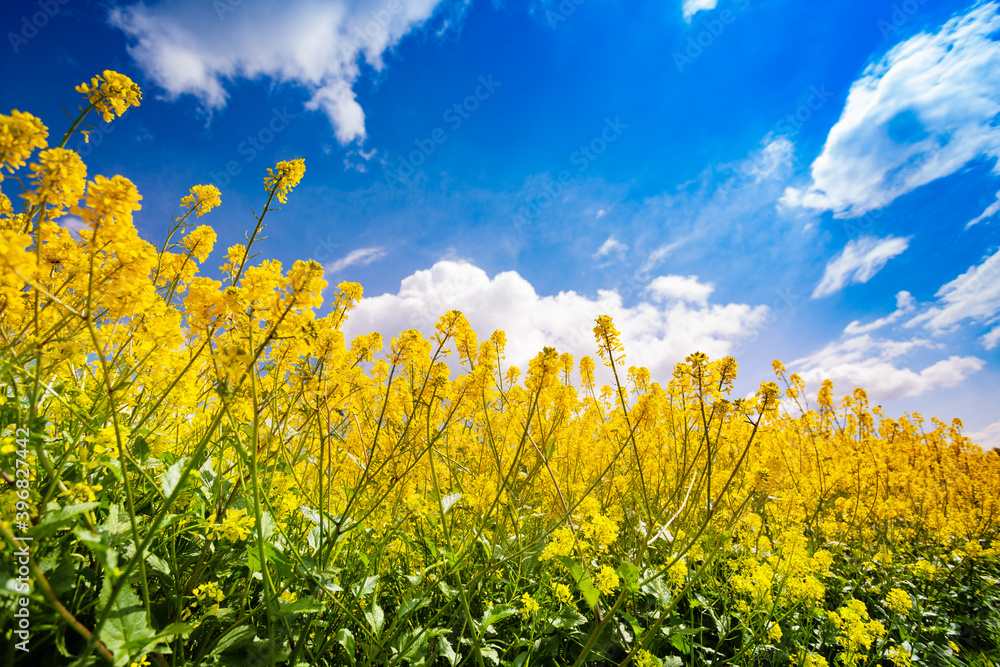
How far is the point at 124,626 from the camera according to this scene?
119 cm

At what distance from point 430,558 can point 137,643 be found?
5.67 ft

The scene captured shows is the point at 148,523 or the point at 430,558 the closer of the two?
the point at 148,523

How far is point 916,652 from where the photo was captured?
3111mm

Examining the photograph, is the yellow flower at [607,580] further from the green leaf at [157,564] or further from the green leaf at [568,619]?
the green leaf at [157,564]

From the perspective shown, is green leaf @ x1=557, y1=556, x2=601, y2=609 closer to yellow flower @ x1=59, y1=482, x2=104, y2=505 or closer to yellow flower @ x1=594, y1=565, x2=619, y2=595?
yellow flower @ x1=594, y1=565, x2=619, y2=595

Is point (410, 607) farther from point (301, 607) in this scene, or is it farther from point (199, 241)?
point (199, 241)

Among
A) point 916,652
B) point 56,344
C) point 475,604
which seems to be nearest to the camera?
point 56,344

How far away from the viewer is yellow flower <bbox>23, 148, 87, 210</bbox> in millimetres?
1395

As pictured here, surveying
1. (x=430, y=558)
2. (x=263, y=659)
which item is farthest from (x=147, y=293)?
(x=430, y=558)

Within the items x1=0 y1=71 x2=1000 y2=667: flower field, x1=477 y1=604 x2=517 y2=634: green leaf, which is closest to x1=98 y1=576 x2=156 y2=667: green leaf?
x1=0 y1=71 x2=1000 y2=667: flower field

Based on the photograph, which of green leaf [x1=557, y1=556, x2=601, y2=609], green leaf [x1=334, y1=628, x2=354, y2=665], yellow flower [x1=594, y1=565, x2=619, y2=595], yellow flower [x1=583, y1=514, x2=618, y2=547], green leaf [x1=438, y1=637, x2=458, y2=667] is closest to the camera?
green leaf [x1=334, y1=628, x2=354, y2=665]

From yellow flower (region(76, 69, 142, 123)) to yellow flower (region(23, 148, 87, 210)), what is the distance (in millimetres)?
425

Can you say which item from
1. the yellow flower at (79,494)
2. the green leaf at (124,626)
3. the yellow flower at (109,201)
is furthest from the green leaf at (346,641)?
the yellow flower at (109,201)

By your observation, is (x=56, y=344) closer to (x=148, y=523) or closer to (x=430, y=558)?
(x=148, y=523)
